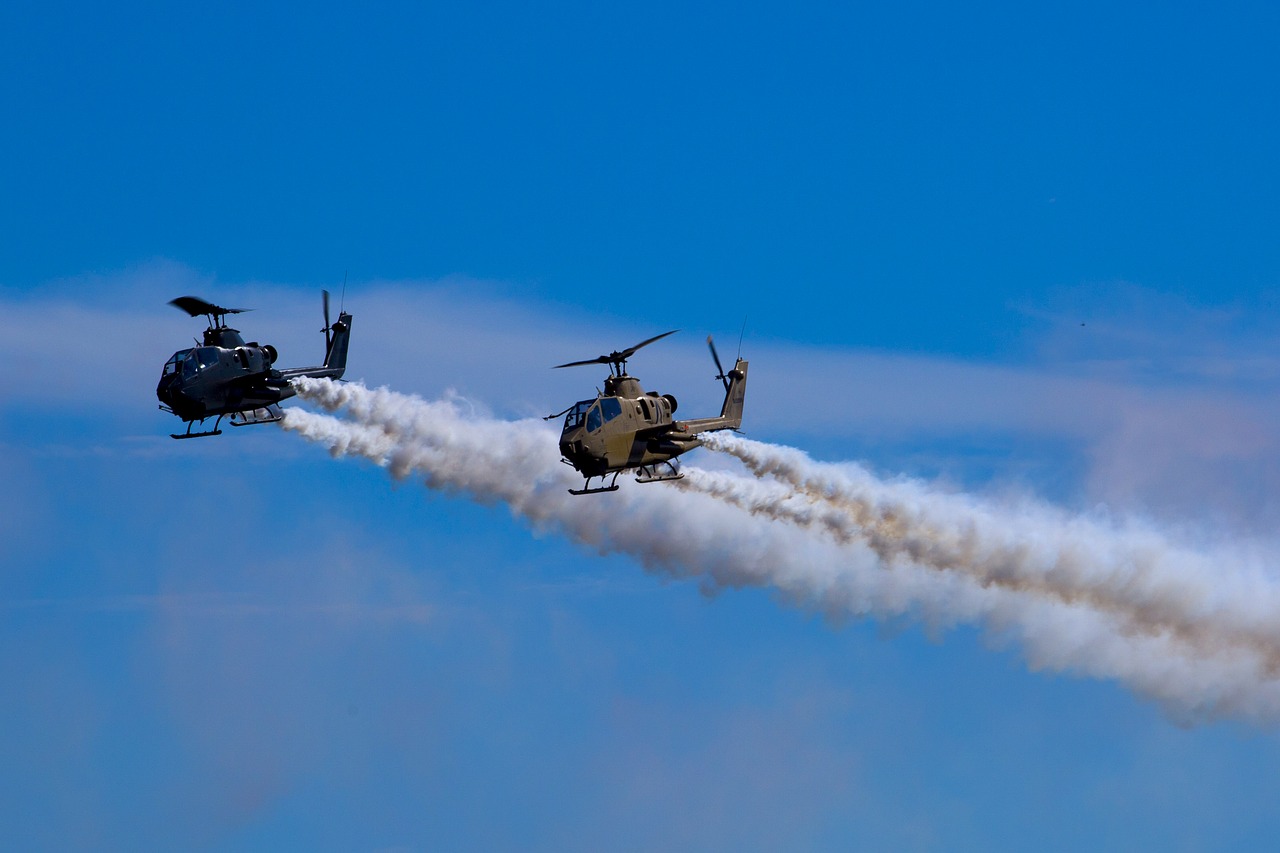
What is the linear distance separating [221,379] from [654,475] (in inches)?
617

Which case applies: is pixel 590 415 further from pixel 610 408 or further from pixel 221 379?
pixel 221 379

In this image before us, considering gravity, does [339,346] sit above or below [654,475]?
above

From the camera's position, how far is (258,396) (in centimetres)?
8238

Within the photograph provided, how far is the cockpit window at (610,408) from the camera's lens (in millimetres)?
76812

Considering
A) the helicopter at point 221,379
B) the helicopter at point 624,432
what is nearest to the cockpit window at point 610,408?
the helicopter at point 624,432

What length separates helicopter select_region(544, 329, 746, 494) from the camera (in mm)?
76312

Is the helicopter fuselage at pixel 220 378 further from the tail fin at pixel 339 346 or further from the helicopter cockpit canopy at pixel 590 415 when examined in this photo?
the helicopter cockpit canopy at pixel 590 415

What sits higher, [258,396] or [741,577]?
[258,396]

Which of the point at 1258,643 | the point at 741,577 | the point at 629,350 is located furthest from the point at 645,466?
the point at 1258,643

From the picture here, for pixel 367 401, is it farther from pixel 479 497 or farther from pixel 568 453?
pixel 568 453

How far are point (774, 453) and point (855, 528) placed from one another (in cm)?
416

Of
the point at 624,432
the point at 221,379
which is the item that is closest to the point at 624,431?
the point at 624,432

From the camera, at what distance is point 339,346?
Result: 290ft

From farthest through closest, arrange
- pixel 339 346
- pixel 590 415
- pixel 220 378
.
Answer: pixel 339 346 < pixel 220 378 < pixel 590 415
